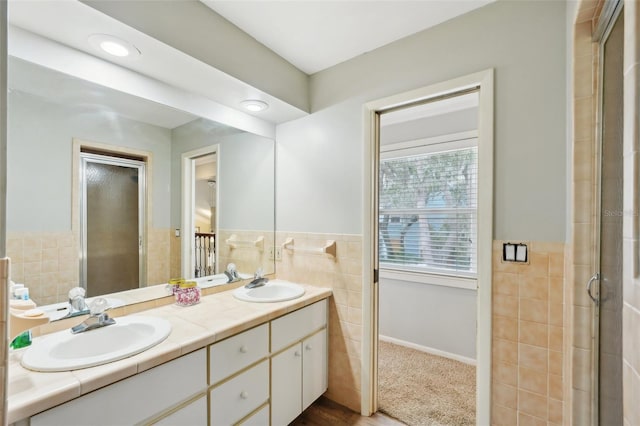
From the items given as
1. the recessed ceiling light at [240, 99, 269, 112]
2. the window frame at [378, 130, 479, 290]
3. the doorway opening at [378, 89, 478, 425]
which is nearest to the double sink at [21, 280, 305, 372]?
the recessed ceiling light at [240, 99, 269, 112]

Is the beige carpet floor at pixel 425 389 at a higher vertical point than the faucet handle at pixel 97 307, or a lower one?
lower

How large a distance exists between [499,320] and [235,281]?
5.51 ft

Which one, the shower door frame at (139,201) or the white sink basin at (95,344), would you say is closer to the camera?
the white sink basin at (95,344)

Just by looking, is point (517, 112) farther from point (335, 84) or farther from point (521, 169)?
point (335, 84)

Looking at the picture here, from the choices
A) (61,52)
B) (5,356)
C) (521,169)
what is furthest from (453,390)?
(61,52)

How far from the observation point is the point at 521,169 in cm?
145

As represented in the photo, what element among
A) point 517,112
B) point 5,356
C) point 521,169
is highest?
point 517,112

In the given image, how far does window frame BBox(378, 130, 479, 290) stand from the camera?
2.72 meters

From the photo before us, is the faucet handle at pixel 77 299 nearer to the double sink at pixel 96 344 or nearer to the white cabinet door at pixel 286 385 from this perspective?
the double sink at pixel 96 344

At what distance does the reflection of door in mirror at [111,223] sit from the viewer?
4.92 ft

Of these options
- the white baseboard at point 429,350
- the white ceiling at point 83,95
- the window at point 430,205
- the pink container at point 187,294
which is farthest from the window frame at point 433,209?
the white ceiling at point 83,95

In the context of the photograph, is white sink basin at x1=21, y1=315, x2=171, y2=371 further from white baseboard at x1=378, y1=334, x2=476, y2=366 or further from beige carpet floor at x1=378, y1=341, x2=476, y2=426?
white baseboard at x1=378, y1=334, x2=476, y2=366

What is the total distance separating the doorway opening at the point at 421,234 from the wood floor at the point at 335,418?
67mm

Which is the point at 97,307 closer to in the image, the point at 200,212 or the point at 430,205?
the point at 200,212
